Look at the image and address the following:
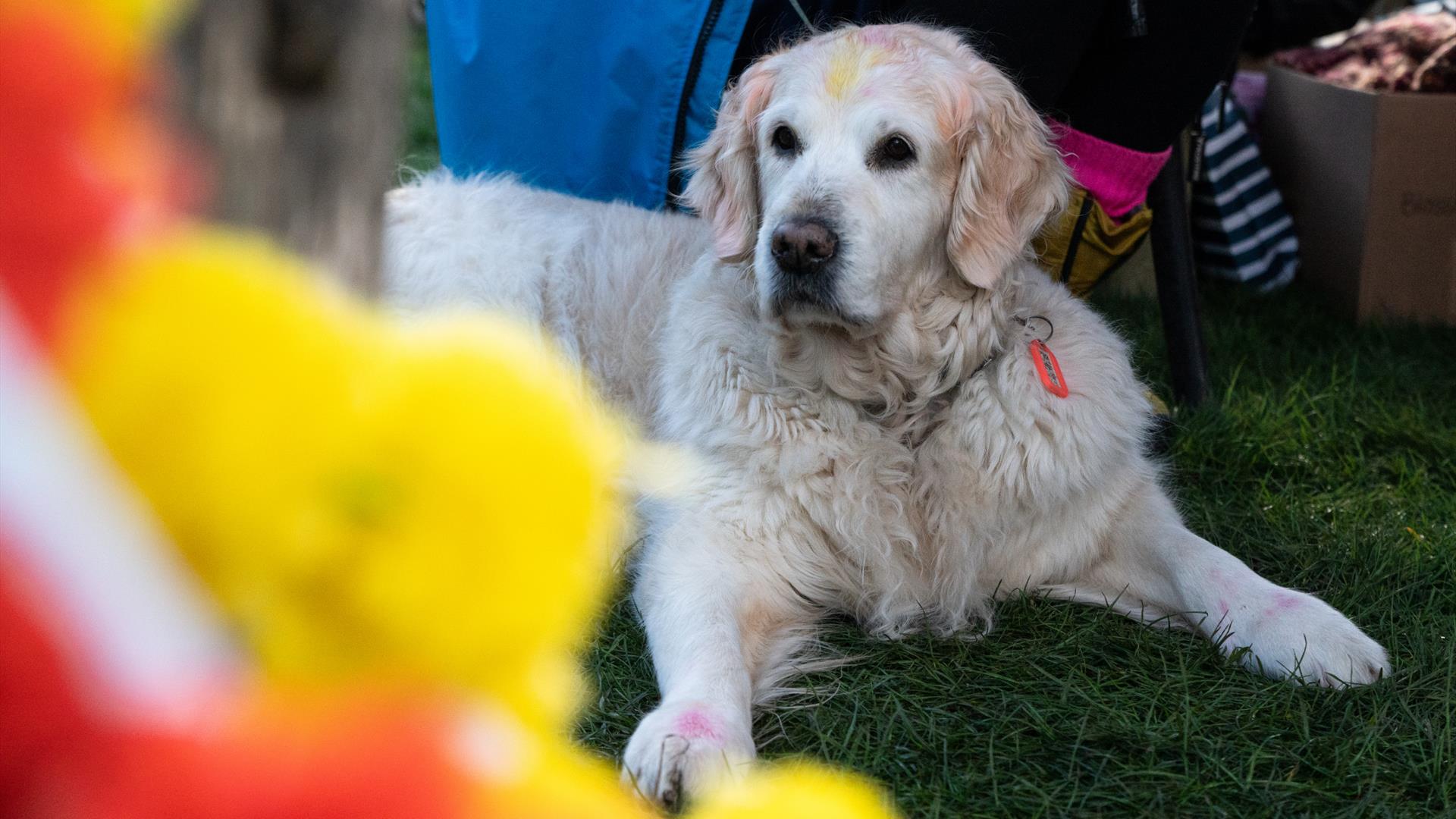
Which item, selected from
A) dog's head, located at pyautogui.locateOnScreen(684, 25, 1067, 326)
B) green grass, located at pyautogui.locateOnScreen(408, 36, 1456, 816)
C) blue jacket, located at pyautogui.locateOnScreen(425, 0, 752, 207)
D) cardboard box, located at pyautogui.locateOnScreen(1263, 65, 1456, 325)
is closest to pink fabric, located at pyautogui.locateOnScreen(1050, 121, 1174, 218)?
dog's head, located at pyautogui.locateOnScreen(684, 25, 1067, 326)

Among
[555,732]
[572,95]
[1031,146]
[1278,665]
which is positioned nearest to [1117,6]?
[1031,146]

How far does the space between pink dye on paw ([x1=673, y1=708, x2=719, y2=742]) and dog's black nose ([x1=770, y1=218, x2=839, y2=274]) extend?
2.67ft

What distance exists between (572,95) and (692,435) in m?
1.32

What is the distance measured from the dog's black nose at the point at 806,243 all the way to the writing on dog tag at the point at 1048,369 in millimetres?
485

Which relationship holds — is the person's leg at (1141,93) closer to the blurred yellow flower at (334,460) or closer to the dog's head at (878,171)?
the dog's head at (878,171)

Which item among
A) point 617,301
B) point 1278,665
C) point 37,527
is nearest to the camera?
point 37,527

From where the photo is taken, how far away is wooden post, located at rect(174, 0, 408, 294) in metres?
0.59

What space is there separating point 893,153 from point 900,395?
1.50 ft

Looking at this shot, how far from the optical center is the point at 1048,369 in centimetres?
231

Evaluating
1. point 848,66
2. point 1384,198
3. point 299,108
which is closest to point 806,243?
point 848,66

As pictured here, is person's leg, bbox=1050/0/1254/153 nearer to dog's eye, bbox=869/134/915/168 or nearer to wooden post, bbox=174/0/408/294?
dog's eye, bbox=869/134/915/168

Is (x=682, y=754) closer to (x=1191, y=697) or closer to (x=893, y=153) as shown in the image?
(x=1191, y=697)

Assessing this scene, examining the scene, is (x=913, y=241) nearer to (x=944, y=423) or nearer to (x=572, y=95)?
(x=944, y=423)

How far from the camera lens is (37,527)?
0.55 meters
